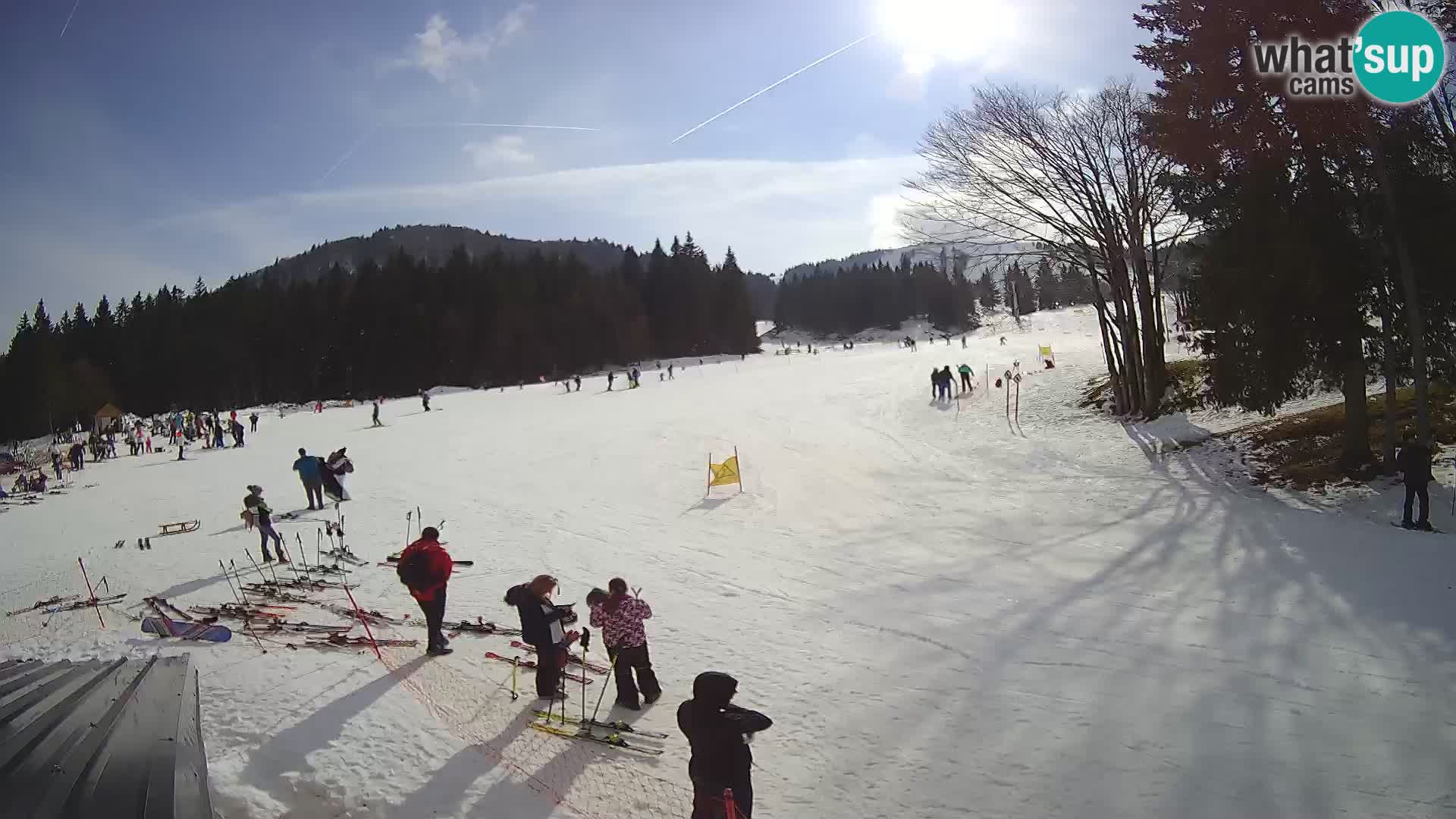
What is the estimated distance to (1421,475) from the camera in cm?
1180

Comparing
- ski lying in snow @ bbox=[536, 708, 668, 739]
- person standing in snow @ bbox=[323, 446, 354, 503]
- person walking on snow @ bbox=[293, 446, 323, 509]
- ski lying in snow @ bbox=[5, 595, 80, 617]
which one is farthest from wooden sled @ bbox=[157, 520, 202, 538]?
ski lying in snow @ bbox=[536, 708, 668, 739]

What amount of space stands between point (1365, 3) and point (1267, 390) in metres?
7.06

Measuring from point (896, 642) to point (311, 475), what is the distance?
16074 mm

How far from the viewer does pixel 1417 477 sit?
11.9 metres

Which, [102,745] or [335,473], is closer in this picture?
[102,745]

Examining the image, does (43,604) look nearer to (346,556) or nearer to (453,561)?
(346,556)

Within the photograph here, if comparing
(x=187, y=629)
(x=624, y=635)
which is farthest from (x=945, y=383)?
(x=187, y=629)

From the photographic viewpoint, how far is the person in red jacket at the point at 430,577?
8523mm

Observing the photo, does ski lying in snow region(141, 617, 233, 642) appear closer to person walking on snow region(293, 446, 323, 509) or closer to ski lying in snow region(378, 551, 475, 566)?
ski lying in snow region(378, 551, 475, 566)

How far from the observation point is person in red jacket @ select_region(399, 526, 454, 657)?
8523 mm

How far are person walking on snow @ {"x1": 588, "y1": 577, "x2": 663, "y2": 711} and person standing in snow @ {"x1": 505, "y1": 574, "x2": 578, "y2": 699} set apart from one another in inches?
16.1

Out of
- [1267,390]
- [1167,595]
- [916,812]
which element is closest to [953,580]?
[1167,595]

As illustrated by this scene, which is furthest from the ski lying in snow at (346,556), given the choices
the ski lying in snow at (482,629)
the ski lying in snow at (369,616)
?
the ski lying in snow at (482,629)

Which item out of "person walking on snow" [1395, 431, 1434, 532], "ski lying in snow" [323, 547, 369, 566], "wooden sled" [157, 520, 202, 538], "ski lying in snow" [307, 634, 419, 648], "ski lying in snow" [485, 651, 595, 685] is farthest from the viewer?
"wooden sled" [157, 520, 202, 538]
